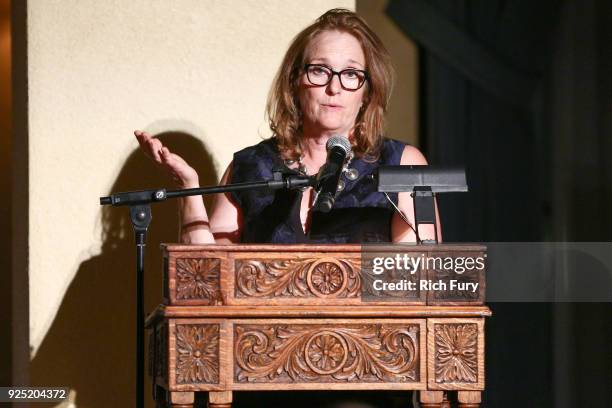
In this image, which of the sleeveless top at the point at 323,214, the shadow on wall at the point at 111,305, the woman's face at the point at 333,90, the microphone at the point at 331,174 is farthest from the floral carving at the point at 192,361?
the shadow on wall at the point at 111,305

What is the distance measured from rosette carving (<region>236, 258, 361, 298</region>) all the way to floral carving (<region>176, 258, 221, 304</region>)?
1.9 inches

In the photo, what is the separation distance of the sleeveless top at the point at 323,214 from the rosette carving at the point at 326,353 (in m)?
0.65

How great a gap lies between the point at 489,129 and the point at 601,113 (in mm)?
456

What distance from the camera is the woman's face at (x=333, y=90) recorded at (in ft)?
10.1

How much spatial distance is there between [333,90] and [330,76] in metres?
0.04

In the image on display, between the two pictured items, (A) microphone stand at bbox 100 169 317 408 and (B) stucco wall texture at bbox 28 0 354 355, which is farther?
(B) stucco wall texture at bbox 28 0 354 355

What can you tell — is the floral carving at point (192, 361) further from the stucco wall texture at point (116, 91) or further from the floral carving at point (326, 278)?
the stucco wall texture at point (116, 91)

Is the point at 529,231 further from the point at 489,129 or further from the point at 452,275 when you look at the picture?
the point at 452,275

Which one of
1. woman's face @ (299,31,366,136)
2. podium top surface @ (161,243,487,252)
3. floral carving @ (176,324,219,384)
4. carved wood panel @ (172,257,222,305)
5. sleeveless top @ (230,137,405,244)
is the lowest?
floral carving @ (176,324,219,384)

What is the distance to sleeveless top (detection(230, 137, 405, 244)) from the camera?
303 cm

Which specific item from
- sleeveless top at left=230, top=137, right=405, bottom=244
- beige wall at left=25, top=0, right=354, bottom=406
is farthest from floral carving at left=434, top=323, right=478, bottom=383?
beige wall at left=25, top=0, right=354, bottom=406

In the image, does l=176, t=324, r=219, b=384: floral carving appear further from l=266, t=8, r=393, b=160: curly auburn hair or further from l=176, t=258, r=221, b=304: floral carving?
l=266, t=8, r=393, b=160: curly auburn hair

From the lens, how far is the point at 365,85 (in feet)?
10.3

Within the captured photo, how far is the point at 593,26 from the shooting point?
4.92 metres
